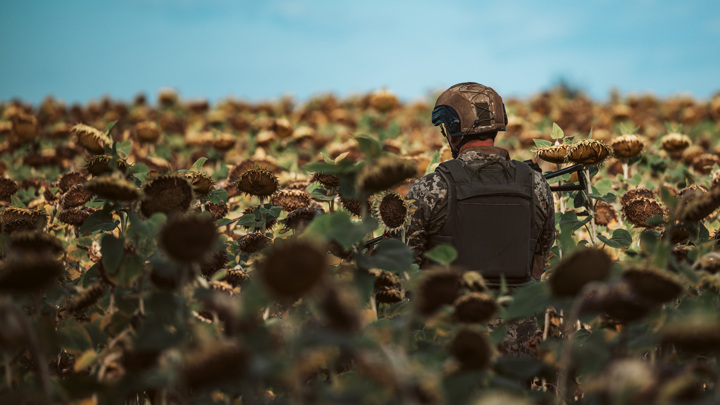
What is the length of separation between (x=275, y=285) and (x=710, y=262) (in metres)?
1.49

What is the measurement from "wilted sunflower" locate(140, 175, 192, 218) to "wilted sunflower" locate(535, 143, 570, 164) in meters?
2.24

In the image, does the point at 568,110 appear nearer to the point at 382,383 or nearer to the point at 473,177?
the point at 473,177

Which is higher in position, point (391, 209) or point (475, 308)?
point (391, 209)

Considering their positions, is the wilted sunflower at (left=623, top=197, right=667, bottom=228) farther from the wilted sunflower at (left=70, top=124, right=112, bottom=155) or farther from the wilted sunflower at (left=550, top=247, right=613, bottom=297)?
the wilted sunflower at (left=70, top=124, right=112, bottom=155)

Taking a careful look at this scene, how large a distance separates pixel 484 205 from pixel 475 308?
157 cm

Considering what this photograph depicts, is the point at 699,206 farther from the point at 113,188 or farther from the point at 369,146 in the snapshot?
the point at 113,188

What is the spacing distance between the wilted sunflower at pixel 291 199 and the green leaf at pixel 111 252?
5.42 ft

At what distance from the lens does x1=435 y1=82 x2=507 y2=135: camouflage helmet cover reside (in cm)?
371

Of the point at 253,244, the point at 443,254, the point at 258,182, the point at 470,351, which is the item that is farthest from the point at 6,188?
the point at 470,351

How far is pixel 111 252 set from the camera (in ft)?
6.95

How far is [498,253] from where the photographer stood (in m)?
3.36

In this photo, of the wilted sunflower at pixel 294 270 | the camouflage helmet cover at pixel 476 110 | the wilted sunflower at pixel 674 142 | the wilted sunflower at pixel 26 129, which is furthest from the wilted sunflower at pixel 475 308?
the wilted sunflower at pixel 26 129

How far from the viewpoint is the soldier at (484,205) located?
3352mm

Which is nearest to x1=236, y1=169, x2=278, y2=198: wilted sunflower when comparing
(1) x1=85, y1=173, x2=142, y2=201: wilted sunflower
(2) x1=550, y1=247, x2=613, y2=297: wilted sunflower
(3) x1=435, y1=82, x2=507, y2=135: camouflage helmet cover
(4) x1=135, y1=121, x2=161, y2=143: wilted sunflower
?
(3) x1=435, y1=82, x2=507, y2=135: camouflage helmet cover
